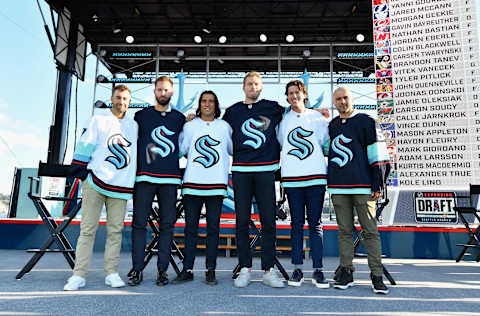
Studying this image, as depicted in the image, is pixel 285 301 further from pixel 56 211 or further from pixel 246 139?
pixel 56 211

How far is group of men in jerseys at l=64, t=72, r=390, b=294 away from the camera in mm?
1938

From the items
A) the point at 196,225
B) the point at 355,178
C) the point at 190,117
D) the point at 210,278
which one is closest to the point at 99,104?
the point at 190,117

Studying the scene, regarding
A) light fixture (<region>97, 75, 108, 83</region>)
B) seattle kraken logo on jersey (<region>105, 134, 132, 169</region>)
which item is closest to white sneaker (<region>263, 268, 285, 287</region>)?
seattle kraken logo on jersey (<region>105, 134, 132, 169</region>)

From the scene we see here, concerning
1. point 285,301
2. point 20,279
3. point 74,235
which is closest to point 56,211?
point 74,235

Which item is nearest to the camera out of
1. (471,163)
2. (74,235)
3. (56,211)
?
(471,163)

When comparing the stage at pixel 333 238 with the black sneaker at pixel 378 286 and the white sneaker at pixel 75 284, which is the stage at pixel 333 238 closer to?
the black sneaker at pixel 378 286

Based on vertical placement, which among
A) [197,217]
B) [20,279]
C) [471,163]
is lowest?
[20,279]

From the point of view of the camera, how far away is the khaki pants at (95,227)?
74.8 inches

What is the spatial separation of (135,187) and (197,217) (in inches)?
18.5

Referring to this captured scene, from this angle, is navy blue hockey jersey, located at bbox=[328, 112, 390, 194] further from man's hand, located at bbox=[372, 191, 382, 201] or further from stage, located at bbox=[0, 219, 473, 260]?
stage, located at bbox=[0, 219, 473, 260]

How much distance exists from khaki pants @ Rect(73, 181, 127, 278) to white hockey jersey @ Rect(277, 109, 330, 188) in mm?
1146

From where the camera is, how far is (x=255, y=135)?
206cm

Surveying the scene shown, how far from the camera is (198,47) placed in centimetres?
1031

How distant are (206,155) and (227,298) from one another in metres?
0.92
